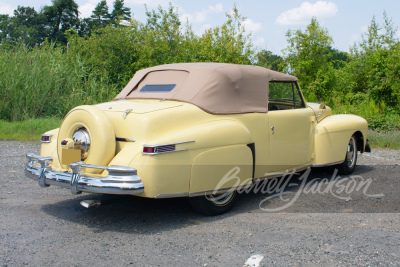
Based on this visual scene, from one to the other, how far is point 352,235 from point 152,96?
8.91 feet

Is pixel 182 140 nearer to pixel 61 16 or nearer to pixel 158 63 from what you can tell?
pixel 158 63

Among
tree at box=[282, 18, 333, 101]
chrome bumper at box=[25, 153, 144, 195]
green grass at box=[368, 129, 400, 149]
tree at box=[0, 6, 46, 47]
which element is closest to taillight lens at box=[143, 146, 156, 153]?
chrome bumper at box=[25, 153, 144, 195]

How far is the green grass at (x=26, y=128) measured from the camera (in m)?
10.3

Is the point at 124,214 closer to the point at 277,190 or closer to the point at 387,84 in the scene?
the point at 277,190

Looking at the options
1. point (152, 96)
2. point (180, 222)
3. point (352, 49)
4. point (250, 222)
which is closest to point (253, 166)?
point (250, 222)

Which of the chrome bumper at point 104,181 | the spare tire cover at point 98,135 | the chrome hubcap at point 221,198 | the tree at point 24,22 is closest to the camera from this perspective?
the chrome bumper at point 104,181

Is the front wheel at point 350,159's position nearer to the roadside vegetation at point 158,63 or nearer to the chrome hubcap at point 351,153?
the chrome hubcap at point 351,153

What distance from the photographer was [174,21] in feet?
51.7

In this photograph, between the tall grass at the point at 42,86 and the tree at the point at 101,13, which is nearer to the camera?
the tall grass at the point at 42,86

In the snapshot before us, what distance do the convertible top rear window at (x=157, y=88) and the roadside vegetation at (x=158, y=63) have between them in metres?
6.25

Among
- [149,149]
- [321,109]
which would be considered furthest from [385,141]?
[149,149]

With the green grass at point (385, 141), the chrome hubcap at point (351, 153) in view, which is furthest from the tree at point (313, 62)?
the chrome hubcap at point (351, 153)

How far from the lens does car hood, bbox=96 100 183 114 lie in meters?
4.44

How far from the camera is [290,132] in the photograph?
18.3ft
